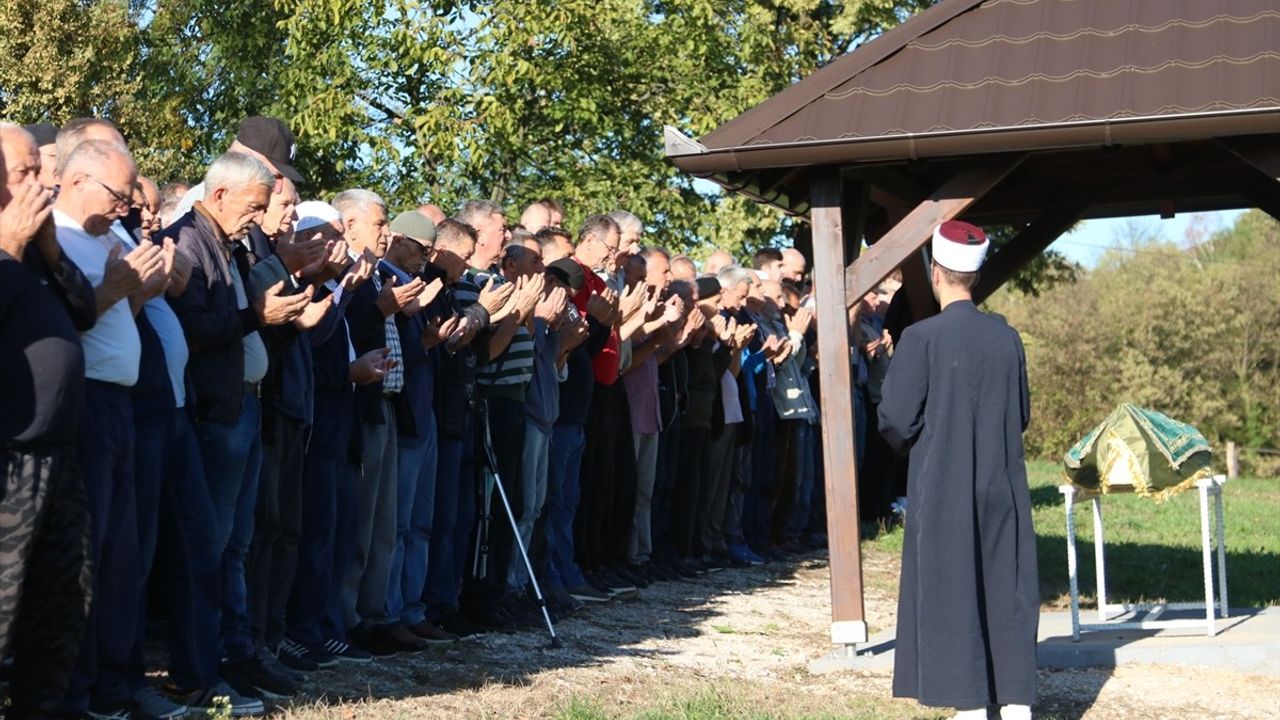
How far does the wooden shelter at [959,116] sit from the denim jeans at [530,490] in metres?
1.73

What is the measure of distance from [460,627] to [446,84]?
38.4 ft

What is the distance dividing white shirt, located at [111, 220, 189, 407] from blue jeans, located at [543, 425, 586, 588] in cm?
426

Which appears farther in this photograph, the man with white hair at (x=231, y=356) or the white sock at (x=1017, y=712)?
the white sock at (x=1017, y=712)

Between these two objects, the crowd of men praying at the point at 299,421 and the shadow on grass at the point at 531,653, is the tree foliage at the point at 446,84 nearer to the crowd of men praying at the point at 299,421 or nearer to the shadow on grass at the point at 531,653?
the crowd of men praying at the point at 299,421

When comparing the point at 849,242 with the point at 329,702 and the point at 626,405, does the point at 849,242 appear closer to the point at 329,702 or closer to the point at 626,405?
the point at 626,405

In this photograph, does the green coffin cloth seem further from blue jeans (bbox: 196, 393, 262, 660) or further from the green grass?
blue jeans (bbox: 196, 393, 262, 660)

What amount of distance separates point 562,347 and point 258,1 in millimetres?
13443

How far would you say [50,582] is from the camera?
5363mm

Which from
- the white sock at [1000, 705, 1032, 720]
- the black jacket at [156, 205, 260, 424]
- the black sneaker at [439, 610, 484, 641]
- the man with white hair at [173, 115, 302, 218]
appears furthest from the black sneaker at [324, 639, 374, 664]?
the white sock at [1000, 705, 1032, 720]

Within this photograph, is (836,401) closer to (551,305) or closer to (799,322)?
(551,305)

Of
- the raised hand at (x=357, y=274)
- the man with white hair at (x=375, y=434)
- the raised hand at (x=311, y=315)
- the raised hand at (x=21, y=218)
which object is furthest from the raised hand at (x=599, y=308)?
the raised hand at (x=21, y=218)

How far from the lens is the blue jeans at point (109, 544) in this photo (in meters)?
5.73

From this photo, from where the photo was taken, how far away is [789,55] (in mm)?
26812

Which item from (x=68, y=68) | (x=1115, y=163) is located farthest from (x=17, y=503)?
(x=68, y=68)
